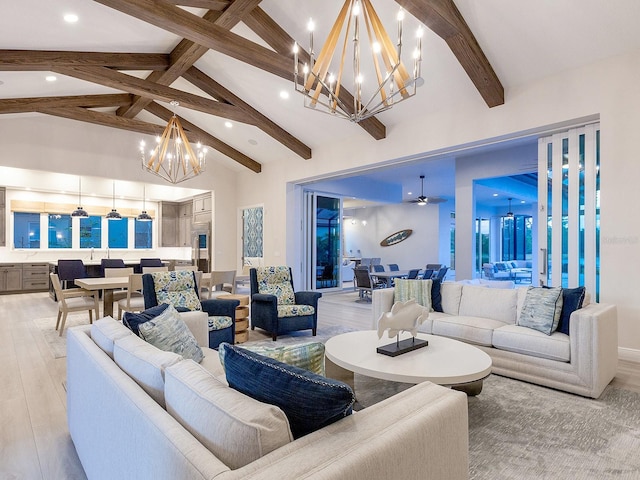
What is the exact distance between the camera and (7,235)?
931 cm

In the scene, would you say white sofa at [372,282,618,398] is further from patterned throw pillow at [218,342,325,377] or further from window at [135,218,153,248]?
window at [135,218,153,248]

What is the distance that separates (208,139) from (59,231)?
198 inches

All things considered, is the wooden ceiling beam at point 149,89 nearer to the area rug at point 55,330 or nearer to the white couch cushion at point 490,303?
the area rug at point 55,330

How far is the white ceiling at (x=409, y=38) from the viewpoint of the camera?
3.81m

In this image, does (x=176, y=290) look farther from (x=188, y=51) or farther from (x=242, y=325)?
(x=188, y=51)

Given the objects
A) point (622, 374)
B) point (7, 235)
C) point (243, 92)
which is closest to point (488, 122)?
point (622, 374)

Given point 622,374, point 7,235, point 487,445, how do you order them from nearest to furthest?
1. point 487,445
2. point 622,374
3. point 7,235

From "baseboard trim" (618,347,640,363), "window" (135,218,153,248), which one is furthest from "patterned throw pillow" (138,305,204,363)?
"window" (135,218,153,248)

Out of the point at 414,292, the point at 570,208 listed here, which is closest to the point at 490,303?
the point at 414,292

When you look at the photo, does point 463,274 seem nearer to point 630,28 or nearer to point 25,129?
point 630,28

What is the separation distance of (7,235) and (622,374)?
12.1 m

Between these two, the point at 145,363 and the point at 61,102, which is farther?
the point at 61,102

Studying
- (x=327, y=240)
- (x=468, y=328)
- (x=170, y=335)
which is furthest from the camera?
(x=327, y=240)

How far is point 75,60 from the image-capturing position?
5039 millimetres
